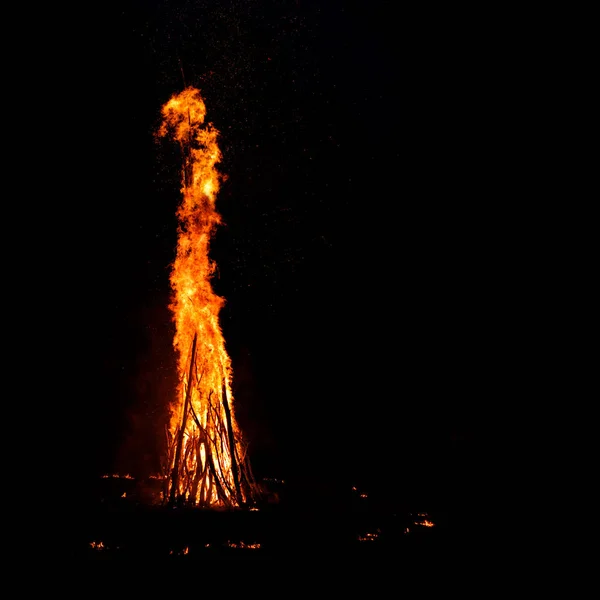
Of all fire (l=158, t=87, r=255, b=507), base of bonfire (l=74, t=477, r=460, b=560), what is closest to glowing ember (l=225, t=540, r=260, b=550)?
base of bonfire (l=74, t=477, r=460, b=560)

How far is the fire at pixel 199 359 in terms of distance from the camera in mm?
5527

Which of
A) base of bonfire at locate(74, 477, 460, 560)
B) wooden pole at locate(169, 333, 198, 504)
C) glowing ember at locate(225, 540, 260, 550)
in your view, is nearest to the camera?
base of bonfire at locate(74, 477, 460, 560)

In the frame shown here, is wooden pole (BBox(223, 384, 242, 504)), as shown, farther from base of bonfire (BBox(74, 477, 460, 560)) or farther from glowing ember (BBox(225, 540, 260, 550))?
glowing ember (BBox(225, 540, 260, 550))

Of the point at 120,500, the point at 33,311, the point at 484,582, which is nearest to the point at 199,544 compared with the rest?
the point at 120,500

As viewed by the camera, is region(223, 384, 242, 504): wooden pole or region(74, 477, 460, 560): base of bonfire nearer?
region(74, 477, 460, 560): base of bonfire

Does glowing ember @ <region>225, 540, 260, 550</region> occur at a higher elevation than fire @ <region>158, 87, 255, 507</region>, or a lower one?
lower

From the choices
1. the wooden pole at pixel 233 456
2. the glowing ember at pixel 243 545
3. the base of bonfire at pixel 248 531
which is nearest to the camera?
the base of bonfire at pixel 248 531

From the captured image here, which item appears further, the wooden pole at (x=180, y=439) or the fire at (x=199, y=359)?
the fire at (x=199, y=359)

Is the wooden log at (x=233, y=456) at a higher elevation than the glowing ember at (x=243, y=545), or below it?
higher

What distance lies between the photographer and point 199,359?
5.91 m

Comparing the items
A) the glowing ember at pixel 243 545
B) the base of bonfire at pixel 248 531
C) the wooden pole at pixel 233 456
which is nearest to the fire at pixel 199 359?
the wooden pole at pixel 233 456

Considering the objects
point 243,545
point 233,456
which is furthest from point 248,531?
point 233,456

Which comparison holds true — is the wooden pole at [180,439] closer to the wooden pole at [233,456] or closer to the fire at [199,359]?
the fire at [199,359]

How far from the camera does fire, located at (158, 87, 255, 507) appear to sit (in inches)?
218
